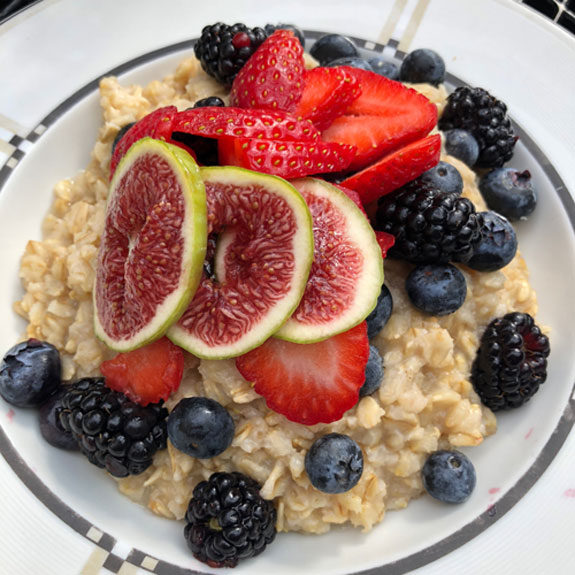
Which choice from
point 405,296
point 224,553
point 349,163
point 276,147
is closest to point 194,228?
point 276,147

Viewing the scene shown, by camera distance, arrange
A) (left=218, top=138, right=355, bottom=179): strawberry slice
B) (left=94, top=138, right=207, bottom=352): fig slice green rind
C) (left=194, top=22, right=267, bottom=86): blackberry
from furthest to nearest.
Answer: (left=194, top=22, right=267, bottom=86): blackberry, (left=218, top=138, right=355, bottom=179): strawberry slice, (left=94, top=138, right=207, bottom=352): fig slice green rind

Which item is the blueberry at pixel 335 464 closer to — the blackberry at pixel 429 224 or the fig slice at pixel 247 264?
the fig slice at pixel 247 264

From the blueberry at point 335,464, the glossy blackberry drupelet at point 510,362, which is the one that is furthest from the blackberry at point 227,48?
the blueberry at point 335,464

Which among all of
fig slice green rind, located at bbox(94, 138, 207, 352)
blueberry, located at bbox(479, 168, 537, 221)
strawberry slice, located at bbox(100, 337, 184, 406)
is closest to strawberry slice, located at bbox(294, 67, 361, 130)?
fig slice green rind, located at bbox(94, 138, 207, 352)

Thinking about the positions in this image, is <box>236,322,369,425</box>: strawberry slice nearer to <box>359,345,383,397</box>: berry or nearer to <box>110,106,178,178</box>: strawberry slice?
<box>359,345,383,397</box>: berry

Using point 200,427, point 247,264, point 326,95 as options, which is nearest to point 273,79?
point 326,95
